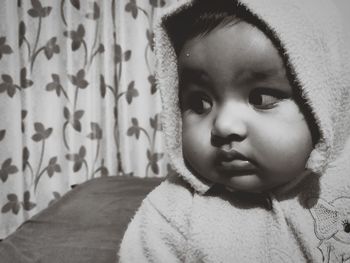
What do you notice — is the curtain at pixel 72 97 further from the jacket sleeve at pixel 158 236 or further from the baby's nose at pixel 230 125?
the baby's nose at pixel 230 125

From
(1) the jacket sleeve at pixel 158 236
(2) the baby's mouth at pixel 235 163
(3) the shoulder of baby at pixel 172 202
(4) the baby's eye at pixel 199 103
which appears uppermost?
(4) the baby's eye at pixel 199 103

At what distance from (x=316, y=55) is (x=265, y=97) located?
11cm

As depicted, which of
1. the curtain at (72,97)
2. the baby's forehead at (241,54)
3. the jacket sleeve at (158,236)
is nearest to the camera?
the baby's forehead at (241,54)

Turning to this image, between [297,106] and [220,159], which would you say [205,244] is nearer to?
[220,159]

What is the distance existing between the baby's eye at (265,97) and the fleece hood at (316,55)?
4 centimetres

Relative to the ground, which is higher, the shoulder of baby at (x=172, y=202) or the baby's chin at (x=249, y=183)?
the baby's chin at (x=249, y=183)

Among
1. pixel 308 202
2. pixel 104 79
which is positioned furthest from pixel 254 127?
pixel 104 79

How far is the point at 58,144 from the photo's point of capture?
1.89 meters

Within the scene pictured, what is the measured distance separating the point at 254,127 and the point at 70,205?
68 centimetres

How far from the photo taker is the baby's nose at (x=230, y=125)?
0.52 metres

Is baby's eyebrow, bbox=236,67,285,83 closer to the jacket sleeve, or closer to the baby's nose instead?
the baby's nose

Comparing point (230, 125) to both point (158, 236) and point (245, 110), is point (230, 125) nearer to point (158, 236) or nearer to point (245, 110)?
point (245, 110)

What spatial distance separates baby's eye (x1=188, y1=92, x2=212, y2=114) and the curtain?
1299 mm

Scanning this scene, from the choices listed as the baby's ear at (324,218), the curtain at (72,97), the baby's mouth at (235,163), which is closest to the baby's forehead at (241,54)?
the baby's mouth at (235,163)
